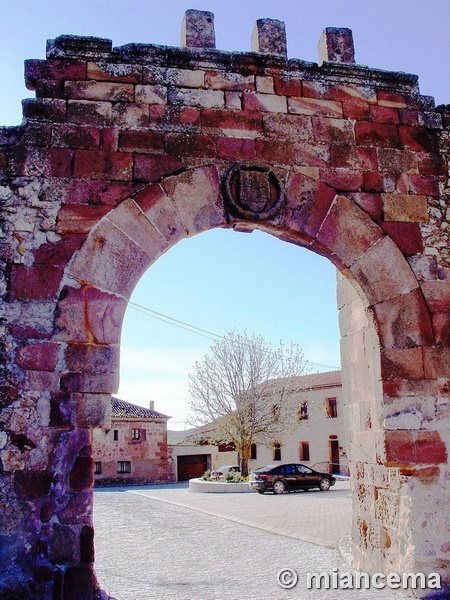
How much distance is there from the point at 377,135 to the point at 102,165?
2531mm

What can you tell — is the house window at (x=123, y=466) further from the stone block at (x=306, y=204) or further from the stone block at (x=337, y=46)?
the stone block at (x=337, y=46)

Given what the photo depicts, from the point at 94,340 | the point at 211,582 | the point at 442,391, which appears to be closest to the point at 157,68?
the point at 94,340

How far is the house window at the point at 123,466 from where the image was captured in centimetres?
3231

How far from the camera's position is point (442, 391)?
4.97 m

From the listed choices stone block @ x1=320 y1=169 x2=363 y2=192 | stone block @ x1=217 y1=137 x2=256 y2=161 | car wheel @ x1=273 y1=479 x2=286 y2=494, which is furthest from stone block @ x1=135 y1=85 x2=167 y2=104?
car wheel @ x1=273 y1=479 x2=286 y2=494

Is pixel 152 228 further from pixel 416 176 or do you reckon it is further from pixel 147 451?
pixel 147 451

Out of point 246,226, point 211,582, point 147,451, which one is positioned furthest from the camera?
point 147,451

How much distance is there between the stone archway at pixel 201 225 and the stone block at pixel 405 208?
0.07 feet

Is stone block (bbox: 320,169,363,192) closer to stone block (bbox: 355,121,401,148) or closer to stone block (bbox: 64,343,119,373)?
stone block (bbox: 355,121,401,148)

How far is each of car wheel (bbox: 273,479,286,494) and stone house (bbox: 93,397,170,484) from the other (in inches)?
509

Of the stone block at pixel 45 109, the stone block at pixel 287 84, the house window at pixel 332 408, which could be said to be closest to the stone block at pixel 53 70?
the stone block at pixel 45 109

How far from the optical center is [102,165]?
4914 millimetres

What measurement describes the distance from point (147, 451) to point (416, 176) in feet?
98.8

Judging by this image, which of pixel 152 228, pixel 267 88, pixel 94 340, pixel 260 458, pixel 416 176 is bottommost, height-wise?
pixel 260 458
